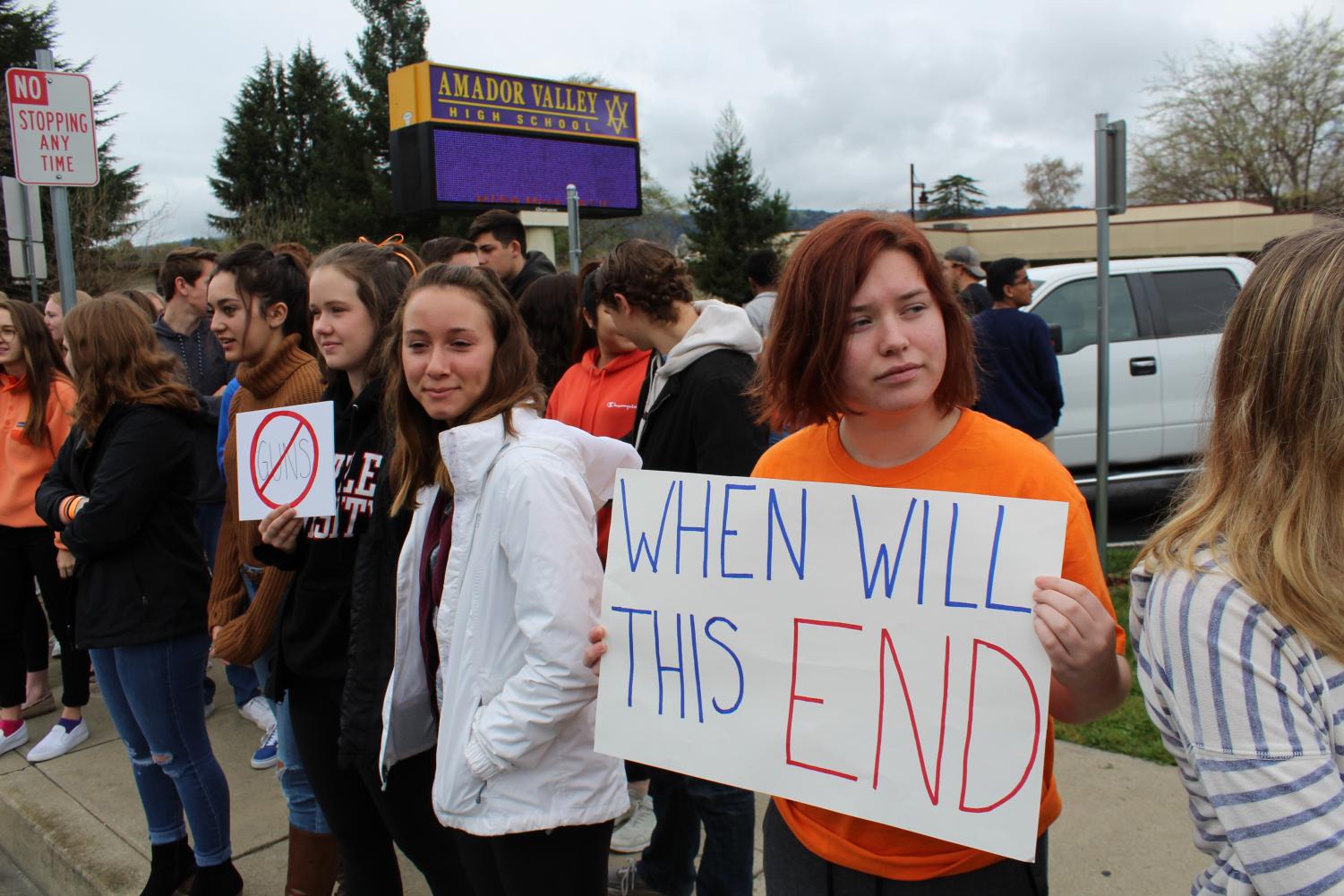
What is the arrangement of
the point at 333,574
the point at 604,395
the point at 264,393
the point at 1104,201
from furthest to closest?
the point at 1104,201, the point at 604,395, the point at 264,393, the point at 333,574

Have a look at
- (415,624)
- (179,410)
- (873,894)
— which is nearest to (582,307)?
(179,410)

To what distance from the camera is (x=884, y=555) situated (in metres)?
1.45

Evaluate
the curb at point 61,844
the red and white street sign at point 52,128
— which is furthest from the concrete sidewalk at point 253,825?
the red and white street sign at point 52,128

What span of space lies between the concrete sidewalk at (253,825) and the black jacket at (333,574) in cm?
128

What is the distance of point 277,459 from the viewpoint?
2590 millimetres

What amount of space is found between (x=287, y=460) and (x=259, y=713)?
271 centimetres

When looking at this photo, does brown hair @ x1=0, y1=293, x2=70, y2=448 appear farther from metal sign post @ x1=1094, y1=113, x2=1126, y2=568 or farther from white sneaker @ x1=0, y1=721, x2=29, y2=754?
metal sign post @ x1=1094, y1=113, x2=1126, y2=568

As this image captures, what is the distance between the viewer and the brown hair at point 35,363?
4516 millimetres

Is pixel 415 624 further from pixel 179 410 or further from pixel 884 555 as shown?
pixel 179 410

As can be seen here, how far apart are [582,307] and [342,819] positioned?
6.51 ft

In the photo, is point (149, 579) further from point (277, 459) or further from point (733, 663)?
point (733, 663)

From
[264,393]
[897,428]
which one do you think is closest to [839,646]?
[897,428]

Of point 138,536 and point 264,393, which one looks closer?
point 264,393

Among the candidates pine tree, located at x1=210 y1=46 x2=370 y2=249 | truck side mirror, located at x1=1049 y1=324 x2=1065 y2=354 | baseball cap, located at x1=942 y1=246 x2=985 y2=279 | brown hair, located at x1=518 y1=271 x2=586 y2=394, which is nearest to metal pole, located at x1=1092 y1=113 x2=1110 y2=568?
truck side mirror, located at x1=1049 y1=324 x2=1065 y2=354
